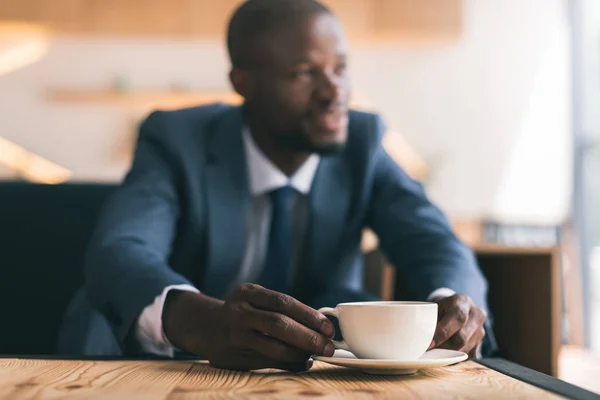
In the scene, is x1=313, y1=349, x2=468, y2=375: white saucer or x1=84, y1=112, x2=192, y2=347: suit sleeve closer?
x1=313, y1=349, x2=468, y2=375: white saucer

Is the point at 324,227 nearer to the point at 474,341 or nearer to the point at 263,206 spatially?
the point at 263,206

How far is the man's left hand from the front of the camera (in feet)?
2.73

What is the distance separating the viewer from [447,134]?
18.0 feet

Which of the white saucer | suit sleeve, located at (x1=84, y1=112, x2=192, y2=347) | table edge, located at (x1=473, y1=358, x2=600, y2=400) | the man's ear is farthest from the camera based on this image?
the man's ear

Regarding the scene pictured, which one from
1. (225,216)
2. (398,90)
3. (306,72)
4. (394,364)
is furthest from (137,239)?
(398,90)

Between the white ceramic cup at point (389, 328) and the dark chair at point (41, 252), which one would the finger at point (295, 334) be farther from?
the dark chair at point (41, 252)

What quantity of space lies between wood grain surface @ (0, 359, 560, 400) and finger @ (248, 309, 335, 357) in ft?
0.09

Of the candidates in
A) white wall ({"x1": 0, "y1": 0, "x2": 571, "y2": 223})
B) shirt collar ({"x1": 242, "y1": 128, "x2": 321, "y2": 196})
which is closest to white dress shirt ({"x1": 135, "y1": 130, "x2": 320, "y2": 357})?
shirt collar ({"x1": 242, "y1": 128, "x2": 321, "y2": 196})

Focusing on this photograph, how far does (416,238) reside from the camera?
1.37m

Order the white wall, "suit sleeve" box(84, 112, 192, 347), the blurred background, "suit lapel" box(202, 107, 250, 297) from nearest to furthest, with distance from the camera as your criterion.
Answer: "suit sleeve" box(84, 112, 192, 347) → "suit lapel" box(202, 107, 250, 297) → the blurred background → the white wall

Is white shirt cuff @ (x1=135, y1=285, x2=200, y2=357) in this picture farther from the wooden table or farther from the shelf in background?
the shelf in background

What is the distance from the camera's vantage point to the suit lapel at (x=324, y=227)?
1.42m

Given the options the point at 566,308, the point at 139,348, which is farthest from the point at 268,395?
the point at 566,308

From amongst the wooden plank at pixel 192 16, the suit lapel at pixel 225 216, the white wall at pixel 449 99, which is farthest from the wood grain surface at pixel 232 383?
the white wall at pixel 449 99
